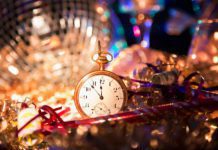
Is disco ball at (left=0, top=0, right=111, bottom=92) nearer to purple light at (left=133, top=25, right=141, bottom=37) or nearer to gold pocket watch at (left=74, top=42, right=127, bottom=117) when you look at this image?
purple light at (left=133, top=25, right=141, bottom=37)

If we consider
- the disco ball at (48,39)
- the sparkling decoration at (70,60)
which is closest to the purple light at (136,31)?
the sparkling decoration at (70,60)

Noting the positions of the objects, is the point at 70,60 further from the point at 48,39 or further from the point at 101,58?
the point at 101,58

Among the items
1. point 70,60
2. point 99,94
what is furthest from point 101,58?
point 70,60

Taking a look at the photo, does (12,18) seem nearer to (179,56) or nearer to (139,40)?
(139,40)

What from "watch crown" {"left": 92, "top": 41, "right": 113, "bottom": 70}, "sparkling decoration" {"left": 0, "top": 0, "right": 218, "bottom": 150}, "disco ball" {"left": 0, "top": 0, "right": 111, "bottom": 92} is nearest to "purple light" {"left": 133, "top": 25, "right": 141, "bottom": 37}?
"sparkling decoration" {"left": 0, "top": 0, "right": 218, "bottom": 150}

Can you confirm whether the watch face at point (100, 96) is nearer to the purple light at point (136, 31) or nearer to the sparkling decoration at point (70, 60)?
the sparkling decoration at point (70, 60)

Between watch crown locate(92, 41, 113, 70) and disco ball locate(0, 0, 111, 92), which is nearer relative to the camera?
watch crown locate(92, 41, 113, 70)
